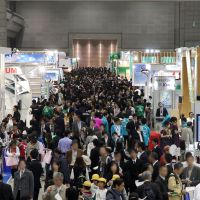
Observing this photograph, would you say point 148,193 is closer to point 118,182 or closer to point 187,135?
point 118,182

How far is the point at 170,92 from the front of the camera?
19984 mm

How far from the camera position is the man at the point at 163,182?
25.2 feet

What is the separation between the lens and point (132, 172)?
360 inches

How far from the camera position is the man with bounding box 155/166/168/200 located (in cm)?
770

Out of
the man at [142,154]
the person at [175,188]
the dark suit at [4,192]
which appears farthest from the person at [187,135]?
the dark suit at [4,192]

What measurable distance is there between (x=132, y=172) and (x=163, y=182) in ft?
3.95

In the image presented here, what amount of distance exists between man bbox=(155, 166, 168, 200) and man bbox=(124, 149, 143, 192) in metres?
0.93

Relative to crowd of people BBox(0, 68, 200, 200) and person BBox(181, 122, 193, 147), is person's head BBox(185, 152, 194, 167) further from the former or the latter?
person BBox(181, 122, 193, 147)

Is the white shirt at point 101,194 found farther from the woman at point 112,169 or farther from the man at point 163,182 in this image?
the woman at point 112,169

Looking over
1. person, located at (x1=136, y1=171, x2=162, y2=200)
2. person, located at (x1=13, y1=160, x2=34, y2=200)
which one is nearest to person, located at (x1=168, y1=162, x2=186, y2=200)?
person, located at (x1=136, y1=171, x2=162, y2=200)

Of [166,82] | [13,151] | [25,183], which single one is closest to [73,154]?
[13,151]

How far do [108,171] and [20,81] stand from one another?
546 inches

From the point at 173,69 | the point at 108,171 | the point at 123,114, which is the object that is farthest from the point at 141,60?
the point at 108,171

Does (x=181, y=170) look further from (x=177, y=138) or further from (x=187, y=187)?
(x=177, y=138)
